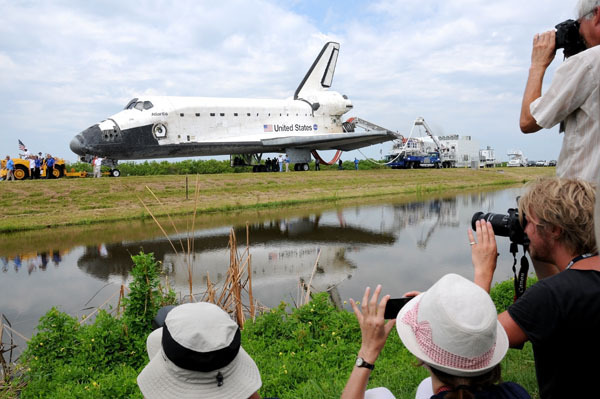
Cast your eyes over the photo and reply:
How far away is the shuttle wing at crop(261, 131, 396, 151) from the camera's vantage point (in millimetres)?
20641

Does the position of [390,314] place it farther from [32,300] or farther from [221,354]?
[32,300]

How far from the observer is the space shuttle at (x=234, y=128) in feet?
54.1

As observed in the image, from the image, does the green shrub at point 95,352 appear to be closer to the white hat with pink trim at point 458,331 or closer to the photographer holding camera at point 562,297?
the white hat with pink trim at point 458,331

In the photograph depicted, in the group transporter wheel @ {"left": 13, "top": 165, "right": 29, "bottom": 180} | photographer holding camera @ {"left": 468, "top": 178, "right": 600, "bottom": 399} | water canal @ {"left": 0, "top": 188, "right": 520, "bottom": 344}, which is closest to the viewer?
photographer holding camera @ {"left": 468, "top": 178, "right": 600, "bottom": 399}

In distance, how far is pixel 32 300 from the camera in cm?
534

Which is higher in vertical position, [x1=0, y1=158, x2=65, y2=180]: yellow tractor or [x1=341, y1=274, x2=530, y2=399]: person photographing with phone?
[x1=0, y1=158, x2=65, y2=180]: yellow tractor

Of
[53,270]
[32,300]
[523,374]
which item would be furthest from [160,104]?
[523,374]

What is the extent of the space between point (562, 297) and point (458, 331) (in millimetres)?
492

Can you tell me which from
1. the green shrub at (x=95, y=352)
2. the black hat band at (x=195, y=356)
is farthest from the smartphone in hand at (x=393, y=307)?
the green shrub at (x=95, y=352)

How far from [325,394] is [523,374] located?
4.40ft

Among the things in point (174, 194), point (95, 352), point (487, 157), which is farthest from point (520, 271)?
point (487, 157)

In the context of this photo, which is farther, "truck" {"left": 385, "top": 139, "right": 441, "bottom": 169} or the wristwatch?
"truck" {"left": 385, "top": 139, "right": 441, "bottom": 169}

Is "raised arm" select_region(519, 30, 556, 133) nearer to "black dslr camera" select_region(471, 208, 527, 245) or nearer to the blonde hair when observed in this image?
"black dslr camera" select_region(471, 208, 527, 245)

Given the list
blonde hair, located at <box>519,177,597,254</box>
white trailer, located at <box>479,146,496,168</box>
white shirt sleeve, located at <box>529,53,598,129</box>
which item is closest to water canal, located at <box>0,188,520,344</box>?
white shirt sleeve, located at <box>529,53,598,129</box>
